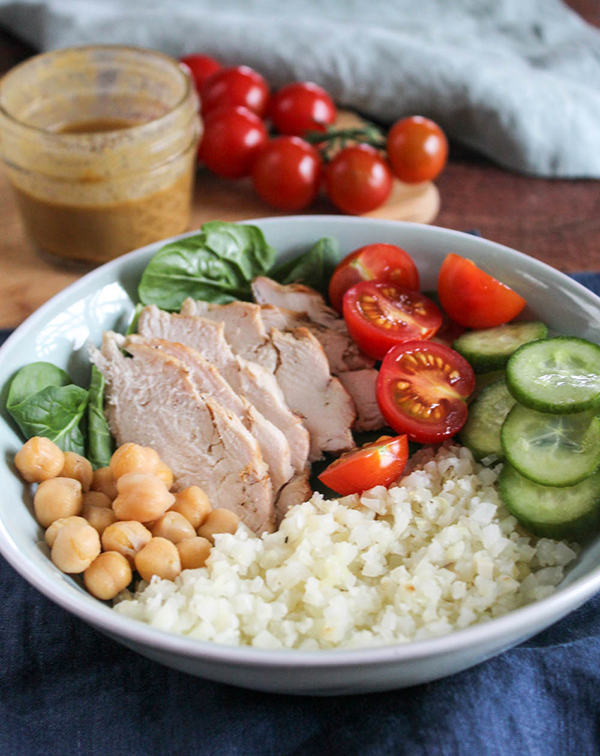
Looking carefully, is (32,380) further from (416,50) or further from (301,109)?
(416,50)

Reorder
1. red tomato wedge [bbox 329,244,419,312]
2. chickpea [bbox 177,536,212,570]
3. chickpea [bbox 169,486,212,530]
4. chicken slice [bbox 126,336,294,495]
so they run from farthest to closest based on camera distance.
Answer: red tomato wedge [bbox 329,244,419,312] < chicken slice [bbox 126,336,294,495] < chickpea [bbox 169,486,212,530] < chickpea [bbox 177,536,212,570]

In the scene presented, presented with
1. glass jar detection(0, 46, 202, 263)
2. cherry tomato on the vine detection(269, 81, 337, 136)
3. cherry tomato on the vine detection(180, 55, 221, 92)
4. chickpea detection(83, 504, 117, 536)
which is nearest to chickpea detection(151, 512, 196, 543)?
chickpea detection(83, 504, 117, 536)

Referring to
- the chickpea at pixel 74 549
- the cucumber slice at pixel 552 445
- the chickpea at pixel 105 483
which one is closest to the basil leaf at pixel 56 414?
the chickpea at pixel 105 483

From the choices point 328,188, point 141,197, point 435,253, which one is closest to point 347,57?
point 328,188

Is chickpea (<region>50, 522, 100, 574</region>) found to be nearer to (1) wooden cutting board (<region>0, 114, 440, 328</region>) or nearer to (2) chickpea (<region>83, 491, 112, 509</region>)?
(2) chickpea (<region>83, 491, 112, 509</region>)

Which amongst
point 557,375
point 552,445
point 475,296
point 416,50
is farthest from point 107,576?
point 416,50

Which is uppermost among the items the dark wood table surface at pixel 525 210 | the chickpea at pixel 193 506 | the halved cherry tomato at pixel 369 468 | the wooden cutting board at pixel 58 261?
the halved cherry tomato at pixel 369 468

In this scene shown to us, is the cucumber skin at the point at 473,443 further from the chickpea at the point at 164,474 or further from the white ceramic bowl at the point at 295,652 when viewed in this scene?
the chickpea at the point at 164,474
